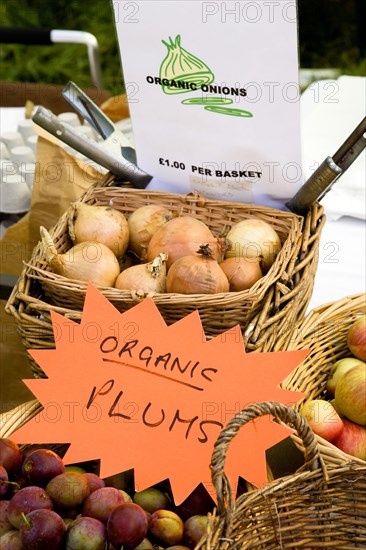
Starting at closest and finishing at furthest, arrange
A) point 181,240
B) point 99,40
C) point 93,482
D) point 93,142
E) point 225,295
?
1. point 93,482
2. point 225,295
3. point 181,240
4. point 93,142
5. point 99,40

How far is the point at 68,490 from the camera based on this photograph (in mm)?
743

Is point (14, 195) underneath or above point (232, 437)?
above

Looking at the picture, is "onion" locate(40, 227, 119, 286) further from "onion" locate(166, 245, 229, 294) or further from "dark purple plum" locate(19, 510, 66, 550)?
"dark purple plum" locate(19, 510, 66, 550)

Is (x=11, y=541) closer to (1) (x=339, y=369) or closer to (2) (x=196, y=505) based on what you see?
(2) (x=196, y=505)

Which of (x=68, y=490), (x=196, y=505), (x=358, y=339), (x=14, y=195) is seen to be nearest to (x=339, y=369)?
(x=358, y=339)

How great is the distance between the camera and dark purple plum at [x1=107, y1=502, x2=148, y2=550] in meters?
0.68

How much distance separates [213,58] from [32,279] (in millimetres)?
385

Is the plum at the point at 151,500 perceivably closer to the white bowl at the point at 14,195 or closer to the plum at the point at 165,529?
the plum at the point at 165,529

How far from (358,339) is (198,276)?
11.1 inches

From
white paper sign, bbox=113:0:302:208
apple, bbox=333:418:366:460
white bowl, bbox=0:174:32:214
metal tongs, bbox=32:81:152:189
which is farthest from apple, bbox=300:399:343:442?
white bowl, bbox=0:174:32:214

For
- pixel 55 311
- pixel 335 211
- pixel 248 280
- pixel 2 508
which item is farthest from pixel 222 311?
pixel 335 211

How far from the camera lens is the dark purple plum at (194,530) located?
2.42ft

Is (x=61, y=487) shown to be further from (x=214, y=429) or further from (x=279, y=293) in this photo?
(x=279, y=293)

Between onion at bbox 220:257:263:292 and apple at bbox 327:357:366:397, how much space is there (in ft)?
0.61
